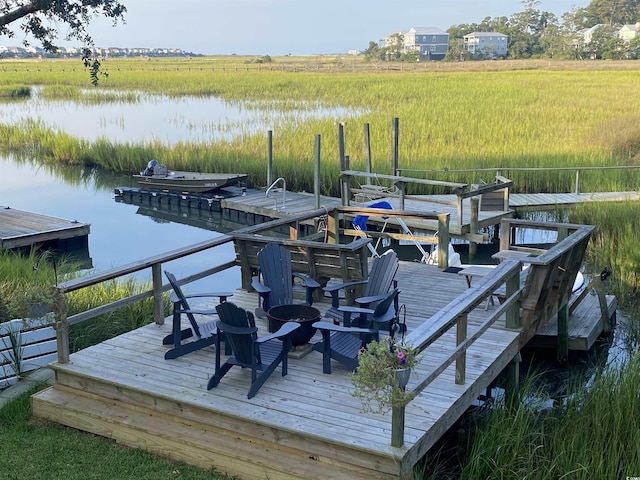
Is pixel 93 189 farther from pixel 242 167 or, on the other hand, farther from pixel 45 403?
pixel 45 403

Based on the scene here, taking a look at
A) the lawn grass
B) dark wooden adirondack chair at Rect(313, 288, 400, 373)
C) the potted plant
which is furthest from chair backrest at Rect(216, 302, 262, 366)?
the potted plant

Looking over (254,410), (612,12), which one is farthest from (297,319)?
(612,12)

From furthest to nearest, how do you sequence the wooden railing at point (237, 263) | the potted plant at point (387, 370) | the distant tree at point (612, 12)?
1. the distant tree at point (612, 12)
2. the wooden railing at point (237, 263)
3. the potted plant at point (387, 370)

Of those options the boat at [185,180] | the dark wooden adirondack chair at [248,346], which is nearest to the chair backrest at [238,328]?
the dark wooden adirondack chair at [248,346]

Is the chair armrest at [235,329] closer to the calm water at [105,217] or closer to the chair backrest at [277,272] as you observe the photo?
the chair backrest at [277,272]

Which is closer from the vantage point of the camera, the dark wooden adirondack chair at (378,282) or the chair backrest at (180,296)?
the chair backrest at (180,296)

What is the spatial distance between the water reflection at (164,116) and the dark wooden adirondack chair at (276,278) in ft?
63.1

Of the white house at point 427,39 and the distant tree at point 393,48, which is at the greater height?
the white house at point 427,39

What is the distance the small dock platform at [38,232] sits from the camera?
42.9ft

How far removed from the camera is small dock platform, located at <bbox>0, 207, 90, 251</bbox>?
514 inches

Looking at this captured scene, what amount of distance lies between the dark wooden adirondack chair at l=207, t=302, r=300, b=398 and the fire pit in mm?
362

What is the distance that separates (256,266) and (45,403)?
8.14ft

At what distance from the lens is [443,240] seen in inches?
344

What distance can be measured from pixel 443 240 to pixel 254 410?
423 centimetres
